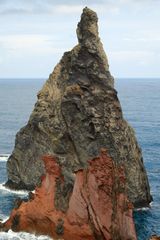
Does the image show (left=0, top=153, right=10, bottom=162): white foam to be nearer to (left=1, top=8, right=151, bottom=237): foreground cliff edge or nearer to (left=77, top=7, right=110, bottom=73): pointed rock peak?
(left=1, top=8, right=151, bottom=237): foreground cliff edge

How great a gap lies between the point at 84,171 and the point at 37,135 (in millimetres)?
31363

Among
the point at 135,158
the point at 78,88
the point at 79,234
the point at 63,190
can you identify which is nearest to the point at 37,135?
the point at 78,88

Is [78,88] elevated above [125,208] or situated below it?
above

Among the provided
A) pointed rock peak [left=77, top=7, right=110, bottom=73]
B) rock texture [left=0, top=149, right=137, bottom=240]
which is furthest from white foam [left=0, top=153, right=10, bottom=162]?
rock texture [left=0, top=149, right=137, bottom=240]

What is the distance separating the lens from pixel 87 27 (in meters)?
93.6

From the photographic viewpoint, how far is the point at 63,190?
7225cm

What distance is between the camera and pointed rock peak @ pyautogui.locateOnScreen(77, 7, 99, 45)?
93562 mm

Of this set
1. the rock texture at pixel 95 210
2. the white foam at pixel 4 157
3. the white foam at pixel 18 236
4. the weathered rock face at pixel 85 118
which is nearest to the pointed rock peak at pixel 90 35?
the weathered rock face at pixel 85 118

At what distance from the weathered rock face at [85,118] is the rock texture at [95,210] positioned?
20.1 metres

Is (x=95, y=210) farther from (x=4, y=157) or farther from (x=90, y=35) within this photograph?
(x=4, y=157)

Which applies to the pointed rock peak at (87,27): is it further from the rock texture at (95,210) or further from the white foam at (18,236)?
the white foam at (18,236)

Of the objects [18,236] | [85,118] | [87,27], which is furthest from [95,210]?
[87,27]

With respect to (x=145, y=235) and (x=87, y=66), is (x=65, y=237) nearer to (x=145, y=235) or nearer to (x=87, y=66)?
(x=145, y=235)

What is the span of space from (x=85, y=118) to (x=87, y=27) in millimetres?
15767
